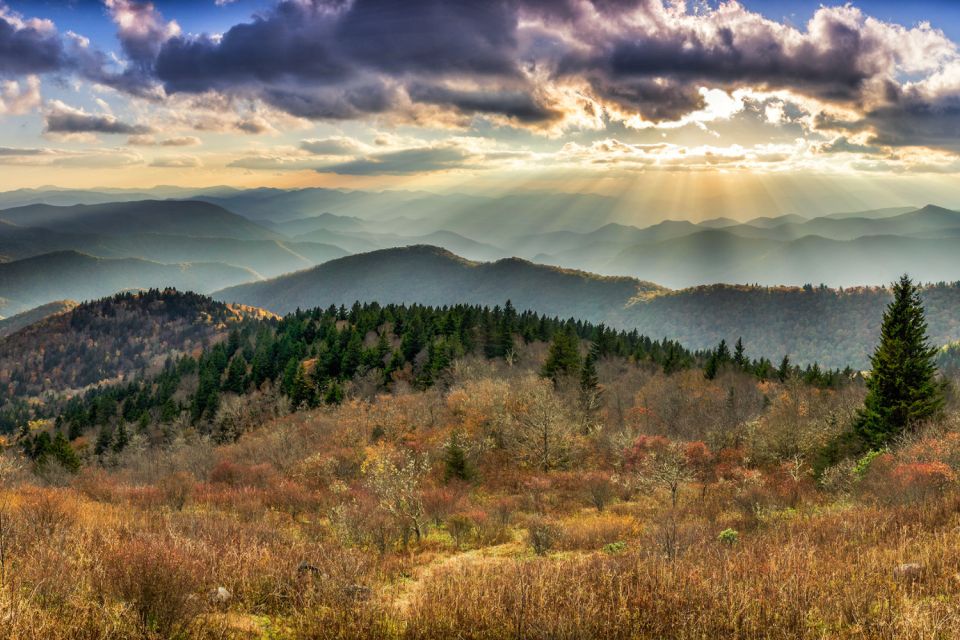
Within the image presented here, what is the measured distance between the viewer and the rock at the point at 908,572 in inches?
376

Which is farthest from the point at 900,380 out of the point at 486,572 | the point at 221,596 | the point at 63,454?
the point at 63,454

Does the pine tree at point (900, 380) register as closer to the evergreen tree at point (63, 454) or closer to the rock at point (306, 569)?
the rock at point (306, 569)

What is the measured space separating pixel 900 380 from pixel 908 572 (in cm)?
3497

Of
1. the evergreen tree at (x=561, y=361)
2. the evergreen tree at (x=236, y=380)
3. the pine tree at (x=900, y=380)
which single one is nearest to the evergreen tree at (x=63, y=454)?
the evergreen tree at (x=236, y=380)

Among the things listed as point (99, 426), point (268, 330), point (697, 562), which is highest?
point (697, 562)

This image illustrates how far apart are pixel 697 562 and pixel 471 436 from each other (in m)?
41.0

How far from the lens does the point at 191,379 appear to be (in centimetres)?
14488

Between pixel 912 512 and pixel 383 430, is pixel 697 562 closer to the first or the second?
pixel 912 512

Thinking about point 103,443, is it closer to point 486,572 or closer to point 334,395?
point 334,395

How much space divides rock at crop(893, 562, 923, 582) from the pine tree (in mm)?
32578

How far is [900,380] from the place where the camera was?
1465 inches

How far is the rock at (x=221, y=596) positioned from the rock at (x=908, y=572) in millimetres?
12595

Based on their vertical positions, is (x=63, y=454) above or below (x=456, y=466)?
below

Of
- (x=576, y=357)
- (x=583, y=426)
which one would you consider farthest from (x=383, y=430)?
(x=576, y=357)
